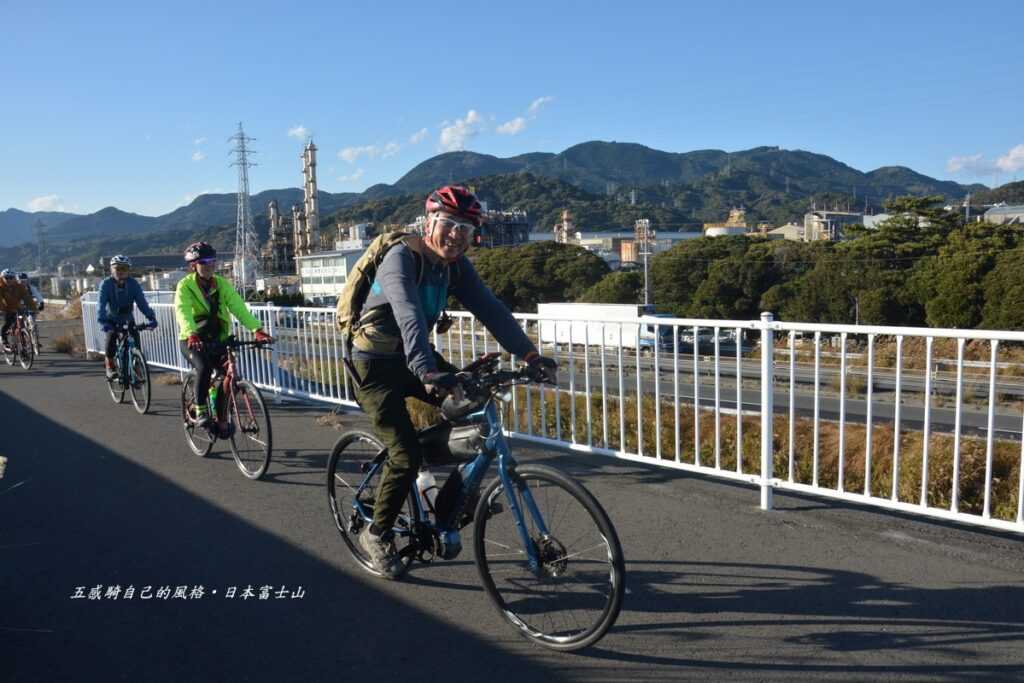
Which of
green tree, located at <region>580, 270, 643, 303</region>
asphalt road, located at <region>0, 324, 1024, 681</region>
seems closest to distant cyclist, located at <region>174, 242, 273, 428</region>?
asphalt road, located at <region>0, 324, 1024, 681</region>

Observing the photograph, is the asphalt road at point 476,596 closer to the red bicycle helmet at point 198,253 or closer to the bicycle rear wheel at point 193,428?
the bicycle rear wheel at point 193,428

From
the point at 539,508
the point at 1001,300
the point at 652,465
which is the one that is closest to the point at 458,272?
the point at 539,508

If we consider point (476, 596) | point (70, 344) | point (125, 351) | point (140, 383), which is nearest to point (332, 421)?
point (140, 383)

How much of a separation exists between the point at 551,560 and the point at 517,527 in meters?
0.20

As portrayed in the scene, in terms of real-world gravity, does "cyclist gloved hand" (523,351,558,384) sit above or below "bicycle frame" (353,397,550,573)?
above

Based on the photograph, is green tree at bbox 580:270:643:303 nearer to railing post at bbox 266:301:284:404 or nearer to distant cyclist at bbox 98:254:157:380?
railing post at bbox 266:301:284:404

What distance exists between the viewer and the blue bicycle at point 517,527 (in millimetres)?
3168

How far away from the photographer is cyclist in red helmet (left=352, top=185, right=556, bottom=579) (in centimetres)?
349

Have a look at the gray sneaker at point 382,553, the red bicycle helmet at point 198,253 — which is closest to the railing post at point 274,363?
the red bicycle helmet at point 198,253

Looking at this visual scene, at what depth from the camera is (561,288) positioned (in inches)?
2707

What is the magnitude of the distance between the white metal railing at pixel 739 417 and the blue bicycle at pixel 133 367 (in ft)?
4.75

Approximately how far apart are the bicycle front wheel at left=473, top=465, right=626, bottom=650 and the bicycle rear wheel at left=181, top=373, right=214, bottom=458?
4.19 m

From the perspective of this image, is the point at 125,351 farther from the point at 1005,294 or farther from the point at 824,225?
the point at 824,225

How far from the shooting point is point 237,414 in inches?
255
